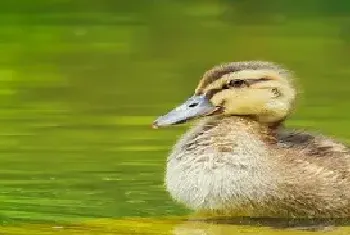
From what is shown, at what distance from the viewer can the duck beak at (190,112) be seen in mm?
10203

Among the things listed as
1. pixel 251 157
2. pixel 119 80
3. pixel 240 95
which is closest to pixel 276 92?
pixel 240 95

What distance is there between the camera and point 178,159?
10250 millimetres

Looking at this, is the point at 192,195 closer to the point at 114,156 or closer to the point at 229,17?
the point at 114,156

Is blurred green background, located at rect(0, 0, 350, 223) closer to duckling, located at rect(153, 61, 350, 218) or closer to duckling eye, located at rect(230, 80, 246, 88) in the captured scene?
duckling, located at rect(153, 61, 350, 218)

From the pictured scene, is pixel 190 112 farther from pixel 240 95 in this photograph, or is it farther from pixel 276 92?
pixel 276 92

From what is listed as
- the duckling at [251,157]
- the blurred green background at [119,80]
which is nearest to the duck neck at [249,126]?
the duckling at [251,157]

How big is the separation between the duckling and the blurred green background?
0.44m

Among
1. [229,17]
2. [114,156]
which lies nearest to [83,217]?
[114,156]

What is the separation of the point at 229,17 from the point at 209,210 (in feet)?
53.3

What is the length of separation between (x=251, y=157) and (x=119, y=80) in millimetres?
7539

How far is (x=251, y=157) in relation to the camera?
10133 millimetres

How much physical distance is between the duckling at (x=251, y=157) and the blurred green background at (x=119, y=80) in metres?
0.44

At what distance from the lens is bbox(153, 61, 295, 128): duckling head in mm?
10203

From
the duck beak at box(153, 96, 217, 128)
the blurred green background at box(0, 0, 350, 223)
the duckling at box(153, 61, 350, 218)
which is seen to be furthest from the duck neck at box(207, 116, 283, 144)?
the blurred green background at box(0, 0, 350, 223)
